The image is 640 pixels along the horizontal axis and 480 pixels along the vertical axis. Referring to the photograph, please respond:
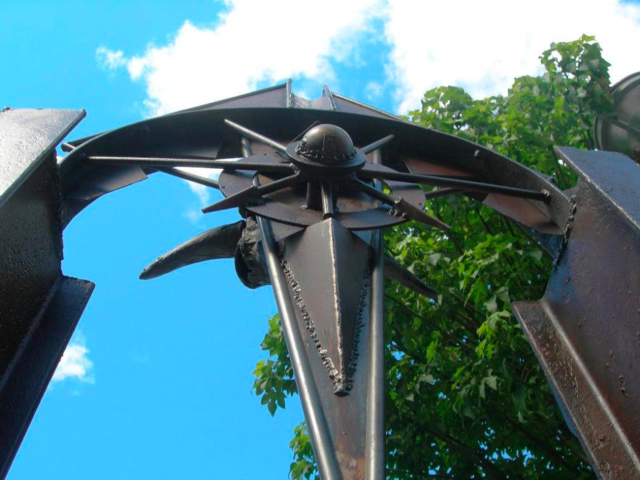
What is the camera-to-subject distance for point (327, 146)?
3.61 m

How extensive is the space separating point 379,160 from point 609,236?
135 centimetres

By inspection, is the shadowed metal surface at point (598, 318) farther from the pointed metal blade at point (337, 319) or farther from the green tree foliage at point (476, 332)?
the green tree foliage at point (476, 332)

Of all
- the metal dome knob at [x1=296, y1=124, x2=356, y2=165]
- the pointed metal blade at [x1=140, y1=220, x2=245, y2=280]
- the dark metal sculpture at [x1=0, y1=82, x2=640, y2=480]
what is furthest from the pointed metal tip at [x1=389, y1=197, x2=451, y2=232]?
the pointed metal blade at [x1=140, y1=220, x2=245, y2=280]

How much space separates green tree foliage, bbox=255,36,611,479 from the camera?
6363 mm

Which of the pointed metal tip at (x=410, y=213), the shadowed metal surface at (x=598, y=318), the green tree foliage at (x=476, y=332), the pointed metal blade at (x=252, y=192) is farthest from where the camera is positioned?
the green tree foliage at (x=476, y=332)

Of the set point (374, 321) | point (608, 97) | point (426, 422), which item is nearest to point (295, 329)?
point (374, 321)

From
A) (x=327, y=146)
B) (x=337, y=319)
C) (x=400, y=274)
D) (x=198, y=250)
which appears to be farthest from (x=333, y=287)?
(x=198, y=250)

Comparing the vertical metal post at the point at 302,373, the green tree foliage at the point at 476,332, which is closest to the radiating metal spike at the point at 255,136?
the vertical metal post at the point at 302,373

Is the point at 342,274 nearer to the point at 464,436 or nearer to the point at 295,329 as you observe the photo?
the point at 295,329

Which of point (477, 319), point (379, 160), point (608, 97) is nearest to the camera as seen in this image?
point (379, 160)

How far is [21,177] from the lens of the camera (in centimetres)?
294

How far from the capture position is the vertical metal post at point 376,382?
7.66 feet

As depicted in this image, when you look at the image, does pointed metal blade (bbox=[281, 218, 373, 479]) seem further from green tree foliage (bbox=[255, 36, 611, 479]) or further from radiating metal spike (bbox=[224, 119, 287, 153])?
green tree foliage (bbox=[255, 36, 611, 479])

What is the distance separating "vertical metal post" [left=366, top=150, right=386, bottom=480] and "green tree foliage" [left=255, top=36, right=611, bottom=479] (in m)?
3.10
